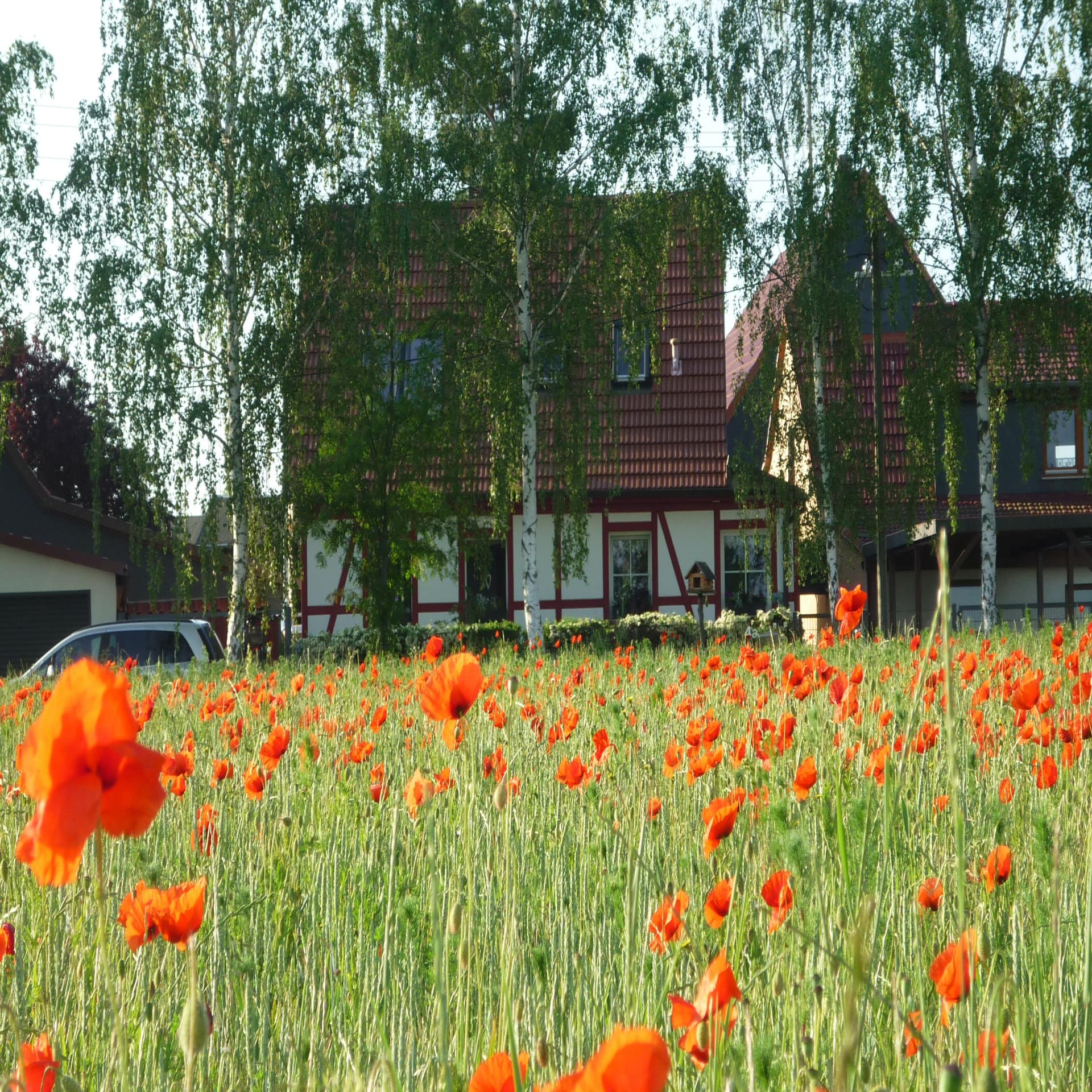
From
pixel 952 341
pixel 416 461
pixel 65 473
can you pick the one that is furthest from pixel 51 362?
pixel 952 341

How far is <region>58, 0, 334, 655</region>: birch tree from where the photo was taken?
15.0 metres

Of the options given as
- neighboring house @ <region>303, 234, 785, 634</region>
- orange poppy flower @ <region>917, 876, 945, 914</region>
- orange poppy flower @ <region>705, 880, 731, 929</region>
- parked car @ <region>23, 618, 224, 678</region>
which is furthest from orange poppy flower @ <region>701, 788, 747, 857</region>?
neighboring house @ <region>303, 234, 785, 634</region>

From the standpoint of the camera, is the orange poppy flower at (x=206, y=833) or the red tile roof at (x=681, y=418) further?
the red tile roof at (x=681, y=418)

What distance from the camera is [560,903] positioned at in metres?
2.47

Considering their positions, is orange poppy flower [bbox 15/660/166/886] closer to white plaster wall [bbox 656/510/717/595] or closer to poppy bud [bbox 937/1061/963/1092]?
poppy bud [bbox 937/1061/963/1092]

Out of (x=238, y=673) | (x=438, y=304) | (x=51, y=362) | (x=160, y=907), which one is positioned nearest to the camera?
(x=160, y=907)

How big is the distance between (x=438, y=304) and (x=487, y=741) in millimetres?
15253

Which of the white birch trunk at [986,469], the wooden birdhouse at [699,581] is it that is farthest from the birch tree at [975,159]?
the wooden birdhouse at [699,581]

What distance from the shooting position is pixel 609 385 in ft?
53.2

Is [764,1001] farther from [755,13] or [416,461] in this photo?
[755,13]

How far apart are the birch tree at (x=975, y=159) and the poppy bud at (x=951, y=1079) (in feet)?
50.1

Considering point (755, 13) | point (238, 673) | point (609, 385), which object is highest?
point (755, 13)

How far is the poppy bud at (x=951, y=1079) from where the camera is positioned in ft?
2.22

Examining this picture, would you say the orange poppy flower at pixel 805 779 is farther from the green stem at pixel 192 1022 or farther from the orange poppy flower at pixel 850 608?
the green stem at pixel 192 1022
